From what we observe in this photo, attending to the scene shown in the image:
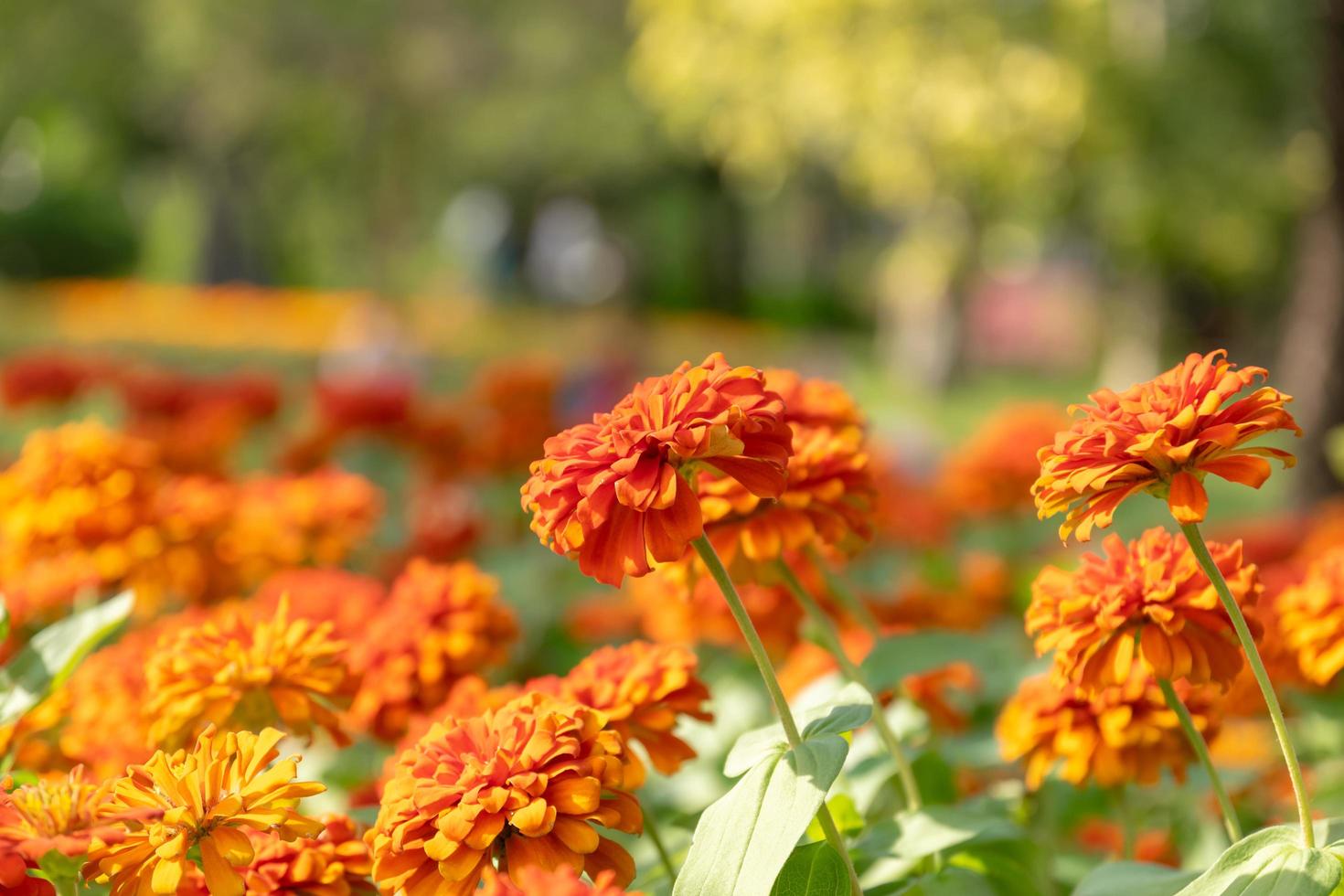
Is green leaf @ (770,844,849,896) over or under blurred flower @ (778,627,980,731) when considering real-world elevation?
over

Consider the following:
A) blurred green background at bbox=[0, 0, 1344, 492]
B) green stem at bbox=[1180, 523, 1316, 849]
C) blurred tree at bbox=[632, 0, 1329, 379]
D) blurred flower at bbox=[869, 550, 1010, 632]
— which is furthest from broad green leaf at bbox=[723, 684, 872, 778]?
blurred tree at bbox=[632, 0, 1329, 379]

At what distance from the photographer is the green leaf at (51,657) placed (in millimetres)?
1179

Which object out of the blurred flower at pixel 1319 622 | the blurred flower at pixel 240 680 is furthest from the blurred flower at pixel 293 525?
the blurred flower at pixel 1319 622

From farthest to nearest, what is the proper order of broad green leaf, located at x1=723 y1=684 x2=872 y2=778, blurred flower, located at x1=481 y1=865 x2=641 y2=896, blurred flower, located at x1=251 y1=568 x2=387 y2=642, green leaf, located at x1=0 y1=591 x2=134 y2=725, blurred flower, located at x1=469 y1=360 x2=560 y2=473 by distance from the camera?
blurred flower, located at x1=469 y1=360 x2=560 y2=473 < blurred flower, located at x1=251 y1=568 x2=387 y2=642 < green leaf, located at x1=0 y1=591 x2=134 y2=725 < broad green leaf, located at x1=723 y1=684 x2=872 y2=778 < blurred flower, located at x1=481 y1=865 x2=641 y2=896

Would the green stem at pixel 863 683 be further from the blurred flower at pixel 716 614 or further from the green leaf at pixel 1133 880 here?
the blurred flower at pixel 716 614

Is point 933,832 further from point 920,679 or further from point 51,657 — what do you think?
point 51,657

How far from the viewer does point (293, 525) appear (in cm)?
210

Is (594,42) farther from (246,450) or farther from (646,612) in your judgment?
(646,612)

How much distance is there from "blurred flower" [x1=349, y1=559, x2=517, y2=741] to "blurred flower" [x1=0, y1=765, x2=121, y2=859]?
1.46ft

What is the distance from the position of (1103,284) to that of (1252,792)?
14146 millimetres

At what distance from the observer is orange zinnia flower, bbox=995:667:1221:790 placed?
3.73 ft

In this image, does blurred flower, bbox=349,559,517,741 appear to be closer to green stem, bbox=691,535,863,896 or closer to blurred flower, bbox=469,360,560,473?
green stem, bbox=691,535,863,896

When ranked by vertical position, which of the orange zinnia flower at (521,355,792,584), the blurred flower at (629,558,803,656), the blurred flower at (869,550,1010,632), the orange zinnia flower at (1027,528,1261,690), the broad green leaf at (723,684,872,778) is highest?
the orange zinnia flower at (521,355,792,584)

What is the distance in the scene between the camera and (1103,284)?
49.2 ft
